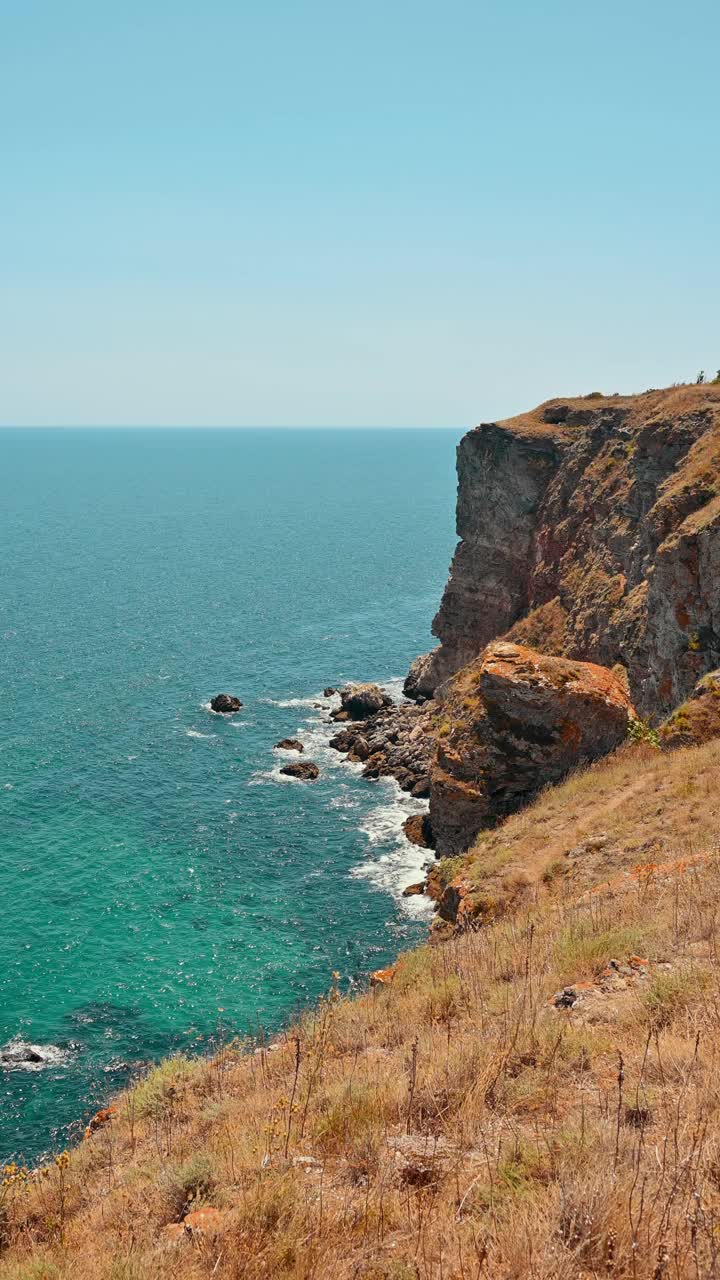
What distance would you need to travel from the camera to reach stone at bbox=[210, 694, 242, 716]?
63.3 m

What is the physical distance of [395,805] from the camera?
163 feet

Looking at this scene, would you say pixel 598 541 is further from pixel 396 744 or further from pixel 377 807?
pixel 377 807

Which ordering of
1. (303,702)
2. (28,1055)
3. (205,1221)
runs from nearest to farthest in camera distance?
1. (205,1221)
2. (28,1055)
3. (303,702)

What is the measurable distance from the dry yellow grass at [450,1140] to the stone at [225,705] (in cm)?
5127

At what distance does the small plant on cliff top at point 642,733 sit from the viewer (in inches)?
1031

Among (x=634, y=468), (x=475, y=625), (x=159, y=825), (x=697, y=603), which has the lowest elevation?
(x=159, y=825)

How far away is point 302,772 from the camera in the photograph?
52719 millimetres

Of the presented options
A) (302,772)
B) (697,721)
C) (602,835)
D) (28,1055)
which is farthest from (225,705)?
(602,835)

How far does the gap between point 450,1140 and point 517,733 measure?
85.0 feet

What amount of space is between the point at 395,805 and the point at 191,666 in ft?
101

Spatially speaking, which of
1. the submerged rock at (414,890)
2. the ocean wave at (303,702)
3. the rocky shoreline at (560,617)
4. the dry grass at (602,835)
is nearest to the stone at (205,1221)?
the dry grass at (602,835)

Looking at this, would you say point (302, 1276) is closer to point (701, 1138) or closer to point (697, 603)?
point (701, 1138)

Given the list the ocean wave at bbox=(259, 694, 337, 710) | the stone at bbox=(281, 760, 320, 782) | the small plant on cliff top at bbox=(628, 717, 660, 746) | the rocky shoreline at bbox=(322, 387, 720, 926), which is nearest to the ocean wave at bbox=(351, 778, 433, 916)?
the rocky shoreline at bbox=(322, 387, 720, 926)

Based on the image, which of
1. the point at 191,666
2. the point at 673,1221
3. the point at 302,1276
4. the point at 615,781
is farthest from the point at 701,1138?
the point at 191,666
